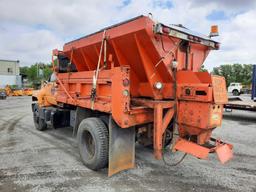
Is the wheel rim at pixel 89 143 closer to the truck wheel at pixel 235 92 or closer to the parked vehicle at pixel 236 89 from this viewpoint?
the truck wheel at pixel 235 92

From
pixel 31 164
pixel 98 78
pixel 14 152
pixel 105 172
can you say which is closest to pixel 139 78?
pixel 98 78

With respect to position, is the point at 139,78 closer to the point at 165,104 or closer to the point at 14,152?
the point at 165,104

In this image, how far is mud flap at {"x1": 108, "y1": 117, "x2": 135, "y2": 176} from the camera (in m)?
3.86

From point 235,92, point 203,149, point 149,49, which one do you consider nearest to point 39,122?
point 149,49

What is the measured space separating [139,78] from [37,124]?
4789 mm

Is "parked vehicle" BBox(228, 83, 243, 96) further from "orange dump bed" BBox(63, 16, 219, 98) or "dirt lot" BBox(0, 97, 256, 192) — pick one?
"orange dump bed" BBox(63, 16, 219, 98)

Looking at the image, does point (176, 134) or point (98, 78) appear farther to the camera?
point (98, 78)

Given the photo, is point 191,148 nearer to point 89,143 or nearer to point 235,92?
point 89,143

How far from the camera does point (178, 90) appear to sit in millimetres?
3904

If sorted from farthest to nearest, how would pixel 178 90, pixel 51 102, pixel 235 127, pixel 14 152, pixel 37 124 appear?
pixel 235 127 < pixel 37 124 < pixel 51 102 < pixel 14 152 < pixel 178 90

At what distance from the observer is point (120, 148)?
3.95 meters

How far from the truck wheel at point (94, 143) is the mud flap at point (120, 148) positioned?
0.72 ft

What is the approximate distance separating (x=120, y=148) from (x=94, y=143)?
531 millimetres

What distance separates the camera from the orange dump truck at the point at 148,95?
360 centimetres
